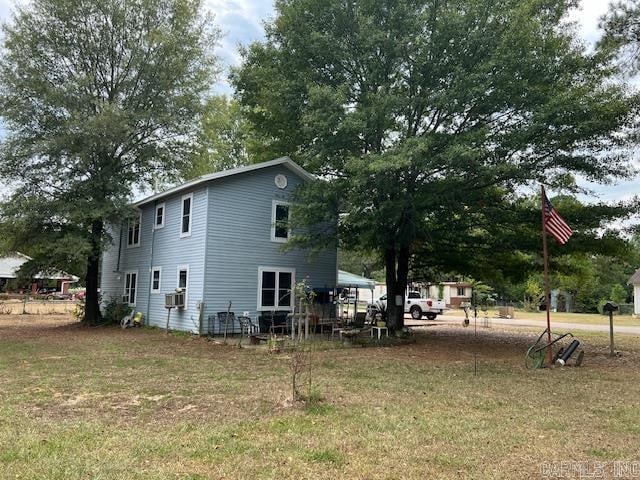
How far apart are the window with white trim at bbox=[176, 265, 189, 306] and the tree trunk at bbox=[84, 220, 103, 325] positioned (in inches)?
169

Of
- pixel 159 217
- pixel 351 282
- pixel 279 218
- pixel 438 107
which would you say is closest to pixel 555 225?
pixel 438 107

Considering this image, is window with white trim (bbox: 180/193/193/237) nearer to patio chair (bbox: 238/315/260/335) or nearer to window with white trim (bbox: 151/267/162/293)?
window with white trim (bbox: 151/267/162/293)

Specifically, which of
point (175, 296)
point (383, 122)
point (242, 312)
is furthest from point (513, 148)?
point (175, 296)

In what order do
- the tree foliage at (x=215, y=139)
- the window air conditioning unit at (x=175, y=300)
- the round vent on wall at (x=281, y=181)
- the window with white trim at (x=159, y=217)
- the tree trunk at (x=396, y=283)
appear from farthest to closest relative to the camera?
the tree foliage at (x=215, y=139)
the window with white trim at (x=159, y=217)
the round vent on wall at (x=281, y=181)
the window air conditioning unit at (x=175, y=300)
the tree trunk at (x=396, y=283)

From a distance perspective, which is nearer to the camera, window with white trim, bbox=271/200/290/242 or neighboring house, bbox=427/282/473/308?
window with white trim, bbox=271/200/290/242

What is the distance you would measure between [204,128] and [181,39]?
367cm

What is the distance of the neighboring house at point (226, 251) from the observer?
52.1 feet

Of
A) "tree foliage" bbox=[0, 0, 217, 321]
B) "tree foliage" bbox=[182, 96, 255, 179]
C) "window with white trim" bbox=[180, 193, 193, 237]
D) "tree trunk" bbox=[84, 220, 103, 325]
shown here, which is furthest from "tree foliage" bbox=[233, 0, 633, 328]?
"tree trunk" bbox=[84, 220, 103, 325]

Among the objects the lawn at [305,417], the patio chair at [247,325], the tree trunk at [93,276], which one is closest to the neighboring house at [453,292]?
the tree trunk at [93,276]

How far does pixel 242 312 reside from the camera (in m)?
16.4

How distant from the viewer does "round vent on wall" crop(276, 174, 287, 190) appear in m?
17.6

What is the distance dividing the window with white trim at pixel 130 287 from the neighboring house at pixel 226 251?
566mm

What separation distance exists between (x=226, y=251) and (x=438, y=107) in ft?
26.3

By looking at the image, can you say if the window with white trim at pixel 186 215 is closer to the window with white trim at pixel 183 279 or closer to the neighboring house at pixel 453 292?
the window with white trim at pixel 183 279
